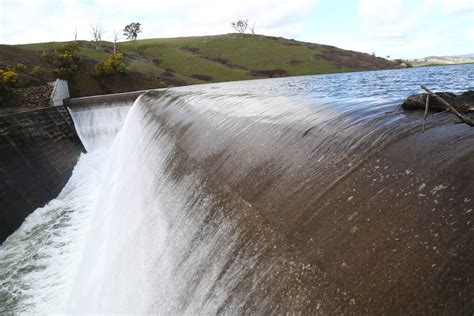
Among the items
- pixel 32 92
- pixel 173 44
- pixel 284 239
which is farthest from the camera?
pixel 173 44

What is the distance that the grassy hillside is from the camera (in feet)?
153

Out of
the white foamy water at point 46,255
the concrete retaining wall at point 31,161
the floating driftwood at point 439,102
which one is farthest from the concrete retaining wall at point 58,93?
the floating driftwood at point 439,102

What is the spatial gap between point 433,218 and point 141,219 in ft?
20.3

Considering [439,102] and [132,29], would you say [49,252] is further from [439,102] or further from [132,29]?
[132,29]

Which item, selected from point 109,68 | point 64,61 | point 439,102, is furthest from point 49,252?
point 64,61

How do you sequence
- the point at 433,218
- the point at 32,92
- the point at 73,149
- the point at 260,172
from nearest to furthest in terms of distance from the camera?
the point at 433,218 < the point at 260,172 < the point at 73,149 < the point at 32,92

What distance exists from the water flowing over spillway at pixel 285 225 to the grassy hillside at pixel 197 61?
128 feet

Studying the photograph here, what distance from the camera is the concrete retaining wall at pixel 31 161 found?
15480 millimetres

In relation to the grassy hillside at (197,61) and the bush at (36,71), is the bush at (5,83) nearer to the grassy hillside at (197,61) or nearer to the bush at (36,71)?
the bush at (36,71)

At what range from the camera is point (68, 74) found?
145ft

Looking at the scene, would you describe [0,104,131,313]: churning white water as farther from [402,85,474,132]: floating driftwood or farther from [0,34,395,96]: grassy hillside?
[0,34,395,96]: grassy hillside

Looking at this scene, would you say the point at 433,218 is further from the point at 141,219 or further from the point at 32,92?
the point at 32,92

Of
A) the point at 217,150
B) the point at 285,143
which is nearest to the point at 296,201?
the point at 285,143

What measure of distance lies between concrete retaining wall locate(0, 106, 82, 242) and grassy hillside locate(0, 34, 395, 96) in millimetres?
20227
